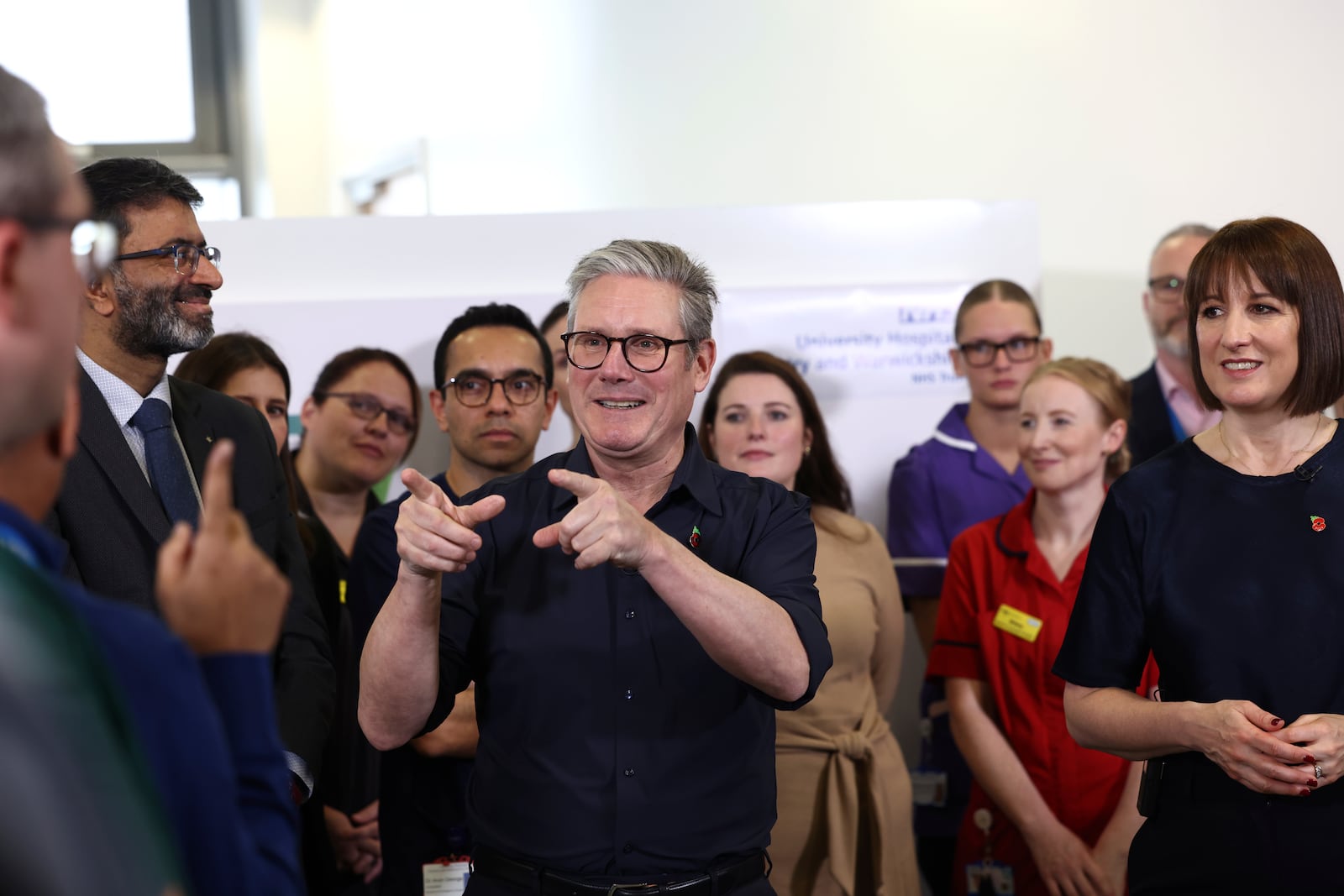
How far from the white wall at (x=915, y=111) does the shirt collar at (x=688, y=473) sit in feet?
10.9

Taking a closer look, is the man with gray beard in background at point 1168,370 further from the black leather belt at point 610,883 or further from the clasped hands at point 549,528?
the clasped hands at point 549,528

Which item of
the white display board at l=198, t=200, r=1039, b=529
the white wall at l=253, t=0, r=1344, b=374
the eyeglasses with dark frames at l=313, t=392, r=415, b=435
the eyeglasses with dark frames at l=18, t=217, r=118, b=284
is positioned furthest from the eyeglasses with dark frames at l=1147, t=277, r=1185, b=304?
the eyeglasses with dark frames at l=18, t=217, r=118, b=284

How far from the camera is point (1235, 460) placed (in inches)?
80.6

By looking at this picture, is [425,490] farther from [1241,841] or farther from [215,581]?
[1241,841]

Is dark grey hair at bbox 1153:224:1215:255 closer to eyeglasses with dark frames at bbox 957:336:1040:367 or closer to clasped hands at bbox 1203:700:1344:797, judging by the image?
eyeglasses with dark frames at bbox 957:336:1040:367

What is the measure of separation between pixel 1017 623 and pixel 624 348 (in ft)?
4.94

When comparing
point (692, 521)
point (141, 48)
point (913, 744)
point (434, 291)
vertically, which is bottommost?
point (913, 744)

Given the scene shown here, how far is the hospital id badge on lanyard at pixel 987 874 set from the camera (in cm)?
297

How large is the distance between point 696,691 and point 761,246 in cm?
246

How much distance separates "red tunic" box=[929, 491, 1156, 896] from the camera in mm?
2885

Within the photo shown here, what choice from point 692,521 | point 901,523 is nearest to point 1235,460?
point 692,521

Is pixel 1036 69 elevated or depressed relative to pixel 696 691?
elevated

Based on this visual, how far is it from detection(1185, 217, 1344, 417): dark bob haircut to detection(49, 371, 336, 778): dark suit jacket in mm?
1688

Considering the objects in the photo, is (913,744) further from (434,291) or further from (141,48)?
(141,48)
